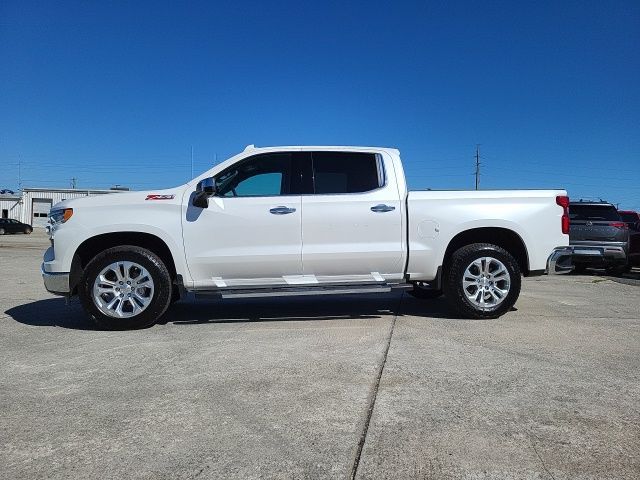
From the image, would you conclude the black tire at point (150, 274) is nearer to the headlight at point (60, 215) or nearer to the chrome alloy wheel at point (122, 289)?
the chrome alloy wheel at point (122, 289)

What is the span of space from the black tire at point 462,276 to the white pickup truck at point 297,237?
1 centimetres

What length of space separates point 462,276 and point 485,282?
11.3 inches

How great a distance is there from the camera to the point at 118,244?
5.79 m

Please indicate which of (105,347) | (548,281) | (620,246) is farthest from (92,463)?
(620,246)

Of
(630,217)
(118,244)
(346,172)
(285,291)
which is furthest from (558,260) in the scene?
(630,217)

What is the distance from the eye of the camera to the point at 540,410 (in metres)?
3.15

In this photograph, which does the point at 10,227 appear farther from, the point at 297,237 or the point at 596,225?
the point at 297,237

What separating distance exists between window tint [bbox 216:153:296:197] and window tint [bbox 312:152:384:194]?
327 mm

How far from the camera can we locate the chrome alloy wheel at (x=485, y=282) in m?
5.91

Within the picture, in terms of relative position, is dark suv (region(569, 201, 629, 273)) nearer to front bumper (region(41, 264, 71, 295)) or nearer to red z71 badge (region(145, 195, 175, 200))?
red z71 badge (region(145, 195, 175, 200))

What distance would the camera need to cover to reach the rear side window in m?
11.4

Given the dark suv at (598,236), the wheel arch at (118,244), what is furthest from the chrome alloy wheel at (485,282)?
the dark suv at (598,236)

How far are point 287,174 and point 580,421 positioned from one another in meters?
3.95

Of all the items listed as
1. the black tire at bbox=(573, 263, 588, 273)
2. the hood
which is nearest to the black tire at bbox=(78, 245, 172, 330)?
the hood
